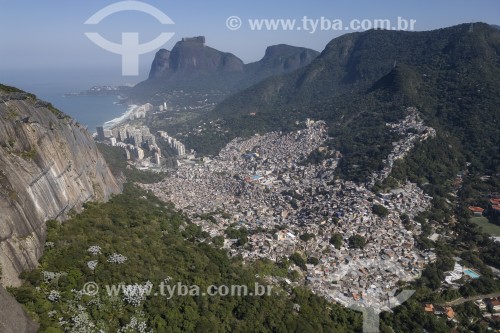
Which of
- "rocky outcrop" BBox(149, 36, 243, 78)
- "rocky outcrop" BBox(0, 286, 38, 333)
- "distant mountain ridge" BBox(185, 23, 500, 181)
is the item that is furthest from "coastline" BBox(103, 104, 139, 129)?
"rocky outcrop" BBox(0, 286, 38, 333)

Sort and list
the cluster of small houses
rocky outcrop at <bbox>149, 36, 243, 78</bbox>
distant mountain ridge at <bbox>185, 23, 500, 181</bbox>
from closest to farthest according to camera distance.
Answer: the cluster of small houses
distant mountain ridge at <bbox>185, 23, 500, 181</bbox>
rocky outcrop at <bbox>149, 36, 243, 78</bbox>

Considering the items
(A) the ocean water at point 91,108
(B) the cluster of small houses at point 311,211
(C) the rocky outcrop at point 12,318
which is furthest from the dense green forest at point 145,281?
(A) the ocean water at point 91,108

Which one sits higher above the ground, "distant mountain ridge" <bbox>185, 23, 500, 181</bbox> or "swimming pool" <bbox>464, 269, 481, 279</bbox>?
"distant mountain ridge" <bbox>185, 23, 500, 181</bbox>

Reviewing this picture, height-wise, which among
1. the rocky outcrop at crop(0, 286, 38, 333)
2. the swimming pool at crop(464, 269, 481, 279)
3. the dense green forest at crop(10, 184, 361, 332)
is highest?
the rocky outcrop at crop(0, 286, 38, 333)

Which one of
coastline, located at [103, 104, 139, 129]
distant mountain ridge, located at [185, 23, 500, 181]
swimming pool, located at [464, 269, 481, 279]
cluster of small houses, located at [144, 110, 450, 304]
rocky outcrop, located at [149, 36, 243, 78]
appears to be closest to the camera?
swimming pool, located at [464, 269, 481, 279]

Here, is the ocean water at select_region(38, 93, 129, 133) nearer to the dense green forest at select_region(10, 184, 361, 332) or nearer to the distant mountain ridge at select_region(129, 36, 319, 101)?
the distant mountain ridge at select_region(129, 36, 319, 101)

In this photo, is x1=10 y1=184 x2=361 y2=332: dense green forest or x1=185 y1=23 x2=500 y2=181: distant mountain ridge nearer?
x1=10 y1=184 x2=361 y2=332: dense green forest
